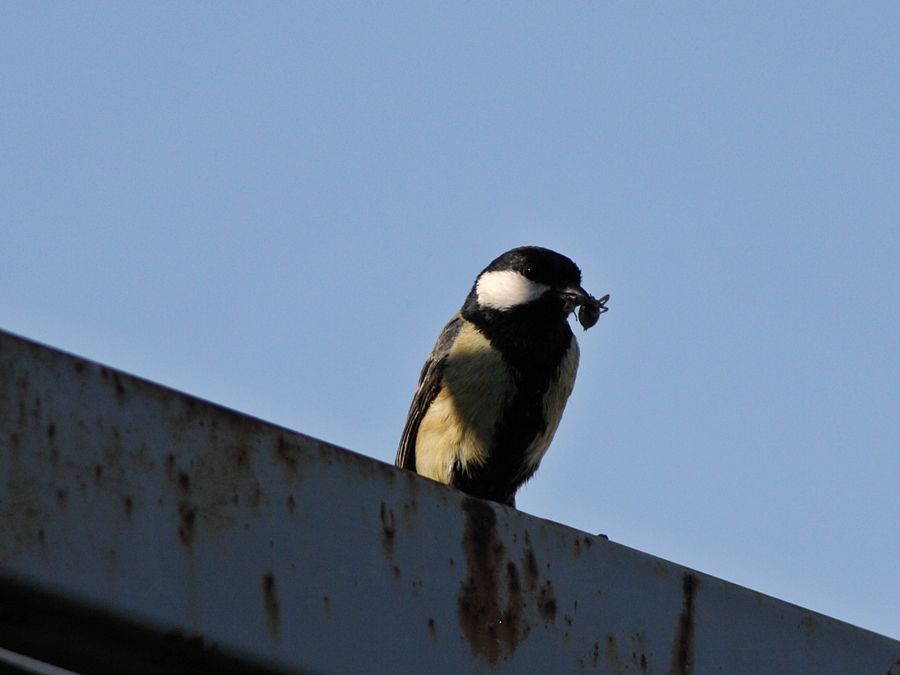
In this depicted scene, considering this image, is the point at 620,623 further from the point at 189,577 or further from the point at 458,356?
the point at 458,356

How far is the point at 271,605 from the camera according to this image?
1798 mm

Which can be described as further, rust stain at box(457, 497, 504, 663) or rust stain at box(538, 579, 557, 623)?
rust stain at box(538, 579, 557, 623)

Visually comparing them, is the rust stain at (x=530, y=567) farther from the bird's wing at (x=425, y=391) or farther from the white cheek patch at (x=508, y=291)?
the white cheek patch at (x=508, y=291)

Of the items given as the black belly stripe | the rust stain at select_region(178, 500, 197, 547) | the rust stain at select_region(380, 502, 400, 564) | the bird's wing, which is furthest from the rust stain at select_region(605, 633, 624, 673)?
the bird's wing

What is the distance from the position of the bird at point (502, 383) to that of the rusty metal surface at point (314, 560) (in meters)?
2.67

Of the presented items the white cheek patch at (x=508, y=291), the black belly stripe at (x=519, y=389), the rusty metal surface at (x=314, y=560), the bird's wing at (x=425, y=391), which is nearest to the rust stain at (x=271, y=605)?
the rusty metal surface at (x=314, y=560)

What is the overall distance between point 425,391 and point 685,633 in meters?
3.06

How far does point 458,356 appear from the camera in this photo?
17.1 ft

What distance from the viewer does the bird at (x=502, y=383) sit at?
16.5ft

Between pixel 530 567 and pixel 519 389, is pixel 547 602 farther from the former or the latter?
pixel 519 389

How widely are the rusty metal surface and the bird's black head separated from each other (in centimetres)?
297

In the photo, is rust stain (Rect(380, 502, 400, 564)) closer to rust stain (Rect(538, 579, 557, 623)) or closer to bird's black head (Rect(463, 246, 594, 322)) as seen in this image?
rust stain (Rect(538, 579, 557, 623))

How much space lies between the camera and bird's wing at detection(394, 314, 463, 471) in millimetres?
5238

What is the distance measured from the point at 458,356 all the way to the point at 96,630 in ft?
11.9
